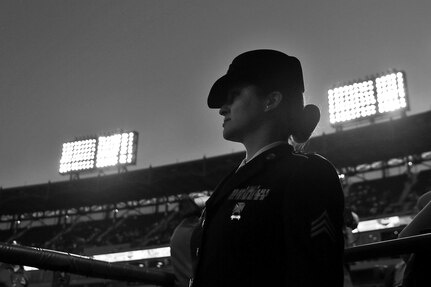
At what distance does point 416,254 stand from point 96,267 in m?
1.26

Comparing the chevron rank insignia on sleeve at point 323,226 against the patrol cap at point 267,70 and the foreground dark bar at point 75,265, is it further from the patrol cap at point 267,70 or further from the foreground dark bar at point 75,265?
the foreground dark bar at point 75,265

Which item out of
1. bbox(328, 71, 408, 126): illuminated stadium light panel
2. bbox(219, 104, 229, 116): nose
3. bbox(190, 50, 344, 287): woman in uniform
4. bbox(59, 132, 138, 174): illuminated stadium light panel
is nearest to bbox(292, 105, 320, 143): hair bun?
bbox(190, 50, 344, 287): woman in uniform

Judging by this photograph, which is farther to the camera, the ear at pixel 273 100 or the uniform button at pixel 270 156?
the ear at pixel 273 100

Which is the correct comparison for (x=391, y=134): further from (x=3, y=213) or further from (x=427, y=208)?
(x=3, y=213)

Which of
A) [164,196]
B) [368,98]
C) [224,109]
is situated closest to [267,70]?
[224,109]

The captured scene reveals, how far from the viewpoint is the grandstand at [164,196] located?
16859 millimetres

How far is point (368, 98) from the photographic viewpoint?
18703 millimetres

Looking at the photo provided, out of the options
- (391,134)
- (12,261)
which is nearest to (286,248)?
(12,261)

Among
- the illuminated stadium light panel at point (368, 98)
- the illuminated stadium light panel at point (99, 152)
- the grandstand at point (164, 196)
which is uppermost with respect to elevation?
the illuminated stadium light panel at point (368, 98)

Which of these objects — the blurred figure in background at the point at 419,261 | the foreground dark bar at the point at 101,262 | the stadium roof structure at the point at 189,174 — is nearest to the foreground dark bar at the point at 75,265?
the foreground dark bar at the point at 101,262

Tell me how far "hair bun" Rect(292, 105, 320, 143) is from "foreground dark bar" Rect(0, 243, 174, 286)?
1006mm

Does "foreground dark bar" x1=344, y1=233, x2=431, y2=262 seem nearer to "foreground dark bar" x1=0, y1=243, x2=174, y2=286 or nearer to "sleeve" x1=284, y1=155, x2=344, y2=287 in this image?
"sleeve" x1=284, y1=155, x2=344, y2=287

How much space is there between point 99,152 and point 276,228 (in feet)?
75.6

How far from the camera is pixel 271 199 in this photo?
1.33m
